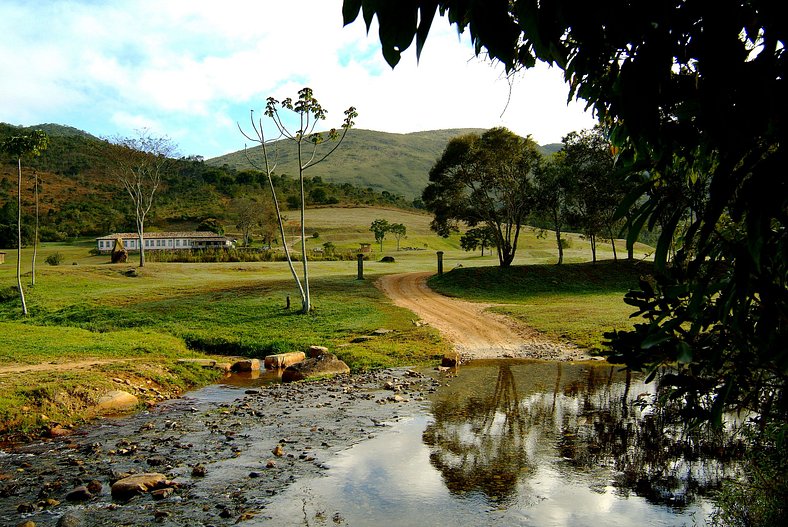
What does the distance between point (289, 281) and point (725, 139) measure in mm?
33019

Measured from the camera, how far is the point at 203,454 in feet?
31.3

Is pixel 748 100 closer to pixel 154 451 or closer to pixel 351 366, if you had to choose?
pixel 154 451

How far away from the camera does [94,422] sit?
11.8 meters

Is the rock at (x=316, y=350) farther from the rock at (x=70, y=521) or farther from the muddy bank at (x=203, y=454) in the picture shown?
the rock at (x=70, y=521)

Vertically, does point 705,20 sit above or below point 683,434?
above

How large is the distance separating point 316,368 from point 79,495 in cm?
875

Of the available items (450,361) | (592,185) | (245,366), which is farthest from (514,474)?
(592,185)

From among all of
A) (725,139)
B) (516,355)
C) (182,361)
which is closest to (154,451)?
(182,361)

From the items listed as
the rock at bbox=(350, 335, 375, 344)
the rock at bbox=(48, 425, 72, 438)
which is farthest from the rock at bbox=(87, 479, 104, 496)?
the rock at bbox=(350, 335, 375, 344)

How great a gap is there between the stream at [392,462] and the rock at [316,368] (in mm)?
2081

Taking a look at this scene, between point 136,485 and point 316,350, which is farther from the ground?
point 136,485

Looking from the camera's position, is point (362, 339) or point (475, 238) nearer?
point (362, 339)

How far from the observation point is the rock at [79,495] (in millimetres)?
7719

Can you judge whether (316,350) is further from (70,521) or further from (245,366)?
(70,521)
